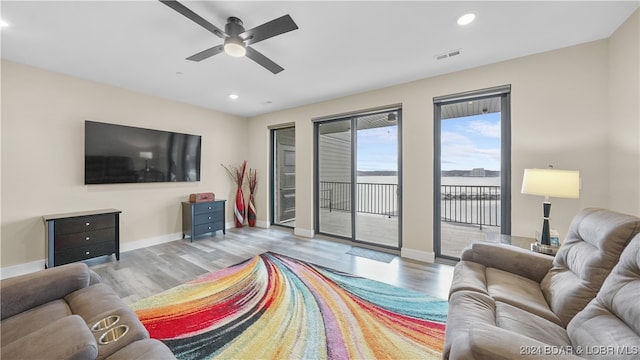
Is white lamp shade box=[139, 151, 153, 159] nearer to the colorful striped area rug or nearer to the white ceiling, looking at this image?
the white ceiling

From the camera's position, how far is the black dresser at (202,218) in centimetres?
429

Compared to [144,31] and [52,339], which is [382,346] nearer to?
[52,339]

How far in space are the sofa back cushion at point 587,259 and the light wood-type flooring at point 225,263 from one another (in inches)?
44.4

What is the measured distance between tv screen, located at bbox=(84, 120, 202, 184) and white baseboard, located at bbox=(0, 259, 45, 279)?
115 cm

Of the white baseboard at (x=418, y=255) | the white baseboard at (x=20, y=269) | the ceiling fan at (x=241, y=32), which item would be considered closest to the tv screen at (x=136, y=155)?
the white baseboard at (x=20, y=269)

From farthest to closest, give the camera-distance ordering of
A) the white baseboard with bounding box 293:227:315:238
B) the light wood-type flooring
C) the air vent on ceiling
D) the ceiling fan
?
the white baseboard with bounding box 293:227:315:238
the light wood-type flooring
the air vent on ceiling
the ceiling fan

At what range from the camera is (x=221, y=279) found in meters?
2.81

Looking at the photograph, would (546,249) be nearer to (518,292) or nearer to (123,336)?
(518,292)

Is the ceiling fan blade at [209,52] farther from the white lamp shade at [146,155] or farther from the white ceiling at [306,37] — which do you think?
the white lamp shade at [146,155]

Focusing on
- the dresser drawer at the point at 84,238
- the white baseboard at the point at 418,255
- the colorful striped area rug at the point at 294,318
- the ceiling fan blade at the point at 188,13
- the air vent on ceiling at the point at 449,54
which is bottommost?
the colorful striped area rug at the point at 294,318

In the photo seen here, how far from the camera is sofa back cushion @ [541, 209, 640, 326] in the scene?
126 centimetres

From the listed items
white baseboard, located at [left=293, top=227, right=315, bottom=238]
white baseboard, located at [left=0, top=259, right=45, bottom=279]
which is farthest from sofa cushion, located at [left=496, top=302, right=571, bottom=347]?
white baseboard, located at [left=0, top=259, right=45, bottom=279]

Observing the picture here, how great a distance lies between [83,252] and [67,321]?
2.99 m

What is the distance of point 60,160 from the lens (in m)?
3.25
